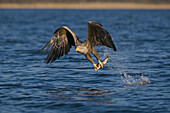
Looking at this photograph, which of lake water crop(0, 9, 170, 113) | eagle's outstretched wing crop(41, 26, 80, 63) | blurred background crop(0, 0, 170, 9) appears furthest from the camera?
blurred background crop(0, 0, 170, 9)

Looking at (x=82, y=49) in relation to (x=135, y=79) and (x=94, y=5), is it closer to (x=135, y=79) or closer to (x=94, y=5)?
(x=135, y=79)

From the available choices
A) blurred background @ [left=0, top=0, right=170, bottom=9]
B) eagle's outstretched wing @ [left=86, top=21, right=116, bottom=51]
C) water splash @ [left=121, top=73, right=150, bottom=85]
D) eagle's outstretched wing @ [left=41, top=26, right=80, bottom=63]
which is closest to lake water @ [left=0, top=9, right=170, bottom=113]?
water splash @ [left=121, top=73, right=150, bottom=85]

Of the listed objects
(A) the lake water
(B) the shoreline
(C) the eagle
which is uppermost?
(B) the shoreline

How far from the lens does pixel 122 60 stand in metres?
20.1

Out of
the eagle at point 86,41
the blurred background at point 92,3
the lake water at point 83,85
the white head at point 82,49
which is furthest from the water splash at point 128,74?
the blurred background at point 92,3

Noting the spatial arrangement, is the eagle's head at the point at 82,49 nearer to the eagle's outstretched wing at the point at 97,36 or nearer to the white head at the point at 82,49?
the white head at the point at 82,49

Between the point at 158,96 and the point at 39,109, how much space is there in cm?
405

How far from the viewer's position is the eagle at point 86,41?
12022 mm

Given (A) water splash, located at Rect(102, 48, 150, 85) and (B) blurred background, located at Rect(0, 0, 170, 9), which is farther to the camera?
(B) blurred background, located at Rect(0, 0, 170, 9)

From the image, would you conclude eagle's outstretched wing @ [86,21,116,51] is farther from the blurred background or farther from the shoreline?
the shoreline

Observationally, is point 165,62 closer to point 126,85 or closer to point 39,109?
point 126,85

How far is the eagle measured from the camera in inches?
473

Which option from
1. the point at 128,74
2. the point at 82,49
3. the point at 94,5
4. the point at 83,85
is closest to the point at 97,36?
the point at 82,49

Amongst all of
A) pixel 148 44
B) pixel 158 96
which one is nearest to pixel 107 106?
pixel 158 96
